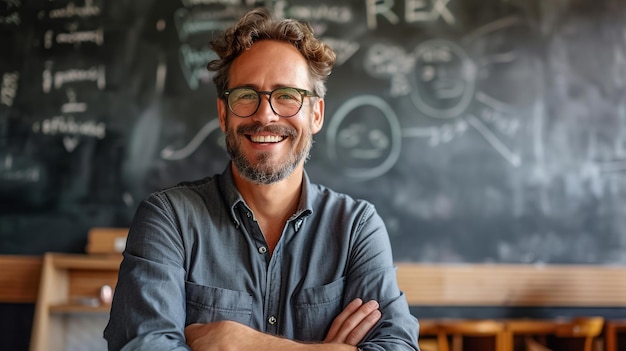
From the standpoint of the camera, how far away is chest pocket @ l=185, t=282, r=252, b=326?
5.90ft

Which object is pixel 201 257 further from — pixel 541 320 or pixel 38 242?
pixel 541 320

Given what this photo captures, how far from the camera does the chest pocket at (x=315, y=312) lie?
1823mm

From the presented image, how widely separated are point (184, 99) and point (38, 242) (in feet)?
3.54

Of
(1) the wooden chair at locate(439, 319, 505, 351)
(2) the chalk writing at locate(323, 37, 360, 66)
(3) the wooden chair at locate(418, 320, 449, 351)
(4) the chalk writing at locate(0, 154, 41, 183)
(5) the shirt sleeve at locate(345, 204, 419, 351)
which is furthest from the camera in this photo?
(2) the chalk writing at locate(323, 37, 360, 66)

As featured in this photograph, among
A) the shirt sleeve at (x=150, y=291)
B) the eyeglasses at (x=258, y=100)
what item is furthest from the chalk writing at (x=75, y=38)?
the shirt sleeve at (x=150, y=291)

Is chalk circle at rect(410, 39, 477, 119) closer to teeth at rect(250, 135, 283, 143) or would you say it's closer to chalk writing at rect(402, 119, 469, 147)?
chalk writing at rect(402, 119, 469, 147)

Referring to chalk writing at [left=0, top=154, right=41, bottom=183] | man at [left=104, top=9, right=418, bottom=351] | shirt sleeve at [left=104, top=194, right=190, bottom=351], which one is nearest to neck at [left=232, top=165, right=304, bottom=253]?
man at [left=104, top=9, right=418, bottom=351]

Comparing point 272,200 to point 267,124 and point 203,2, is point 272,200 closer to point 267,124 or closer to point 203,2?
point 267,124

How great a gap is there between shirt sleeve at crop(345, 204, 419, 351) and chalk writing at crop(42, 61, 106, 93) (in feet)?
7.53

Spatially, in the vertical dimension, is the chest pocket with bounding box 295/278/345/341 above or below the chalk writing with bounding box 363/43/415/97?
below

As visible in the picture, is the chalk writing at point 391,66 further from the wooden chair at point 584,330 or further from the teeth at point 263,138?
the teeth at point 263,138

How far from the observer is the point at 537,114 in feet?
12.8

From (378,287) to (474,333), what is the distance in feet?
5.24

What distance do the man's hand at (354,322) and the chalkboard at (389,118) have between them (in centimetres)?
203
